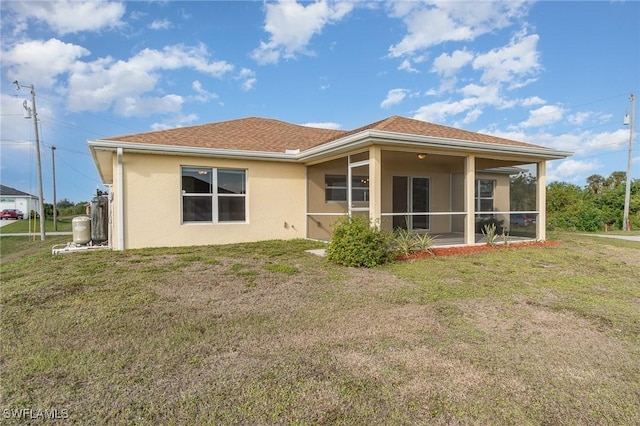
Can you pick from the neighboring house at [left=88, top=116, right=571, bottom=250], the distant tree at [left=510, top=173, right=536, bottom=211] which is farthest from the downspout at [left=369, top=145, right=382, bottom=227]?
the distant tree at [left=510, top=173, right=536, bottom=211]

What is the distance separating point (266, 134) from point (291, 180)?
2.67 m

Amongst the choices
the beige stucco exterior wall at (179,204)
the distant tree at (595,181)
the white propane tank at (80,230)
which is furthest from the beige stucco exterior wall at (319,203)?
the distant tree at (595,181)

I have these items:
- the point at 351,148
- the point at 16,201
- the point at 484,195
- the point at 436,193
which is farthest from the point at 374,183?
the point at 16,201

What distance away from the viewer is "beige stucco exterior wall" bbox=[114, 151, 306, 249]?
966 centimetres

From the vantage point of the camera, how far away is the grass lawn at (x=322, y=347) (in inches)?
95.3

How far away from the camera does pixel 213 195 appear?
34.7ft

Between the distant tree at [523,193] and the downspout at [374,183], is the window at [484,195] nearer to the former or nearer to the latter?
the distant tree at [523,193]

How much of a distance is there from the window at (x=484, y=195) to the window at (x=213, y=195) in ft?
29.2

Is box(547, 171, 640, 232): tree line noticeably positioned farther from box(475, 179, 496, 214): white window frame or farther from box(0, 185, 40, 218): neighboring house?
box(0, 185, 40, 218): neighboring house

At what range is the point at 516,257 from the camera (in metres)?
8.65

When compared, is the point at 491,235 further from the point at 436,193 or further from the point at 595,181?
the point at 595,181

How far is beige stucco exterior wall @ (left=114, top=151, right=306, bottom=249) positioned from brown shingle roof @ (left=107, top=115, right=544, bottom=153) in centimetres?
51

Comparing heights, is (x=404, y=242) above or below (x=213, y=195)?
below

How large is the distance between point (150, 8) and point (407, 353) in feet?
38.8
